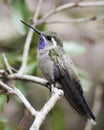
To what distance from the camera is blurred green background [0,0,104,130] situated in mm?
3770

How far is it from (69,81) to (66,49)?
0.84 m

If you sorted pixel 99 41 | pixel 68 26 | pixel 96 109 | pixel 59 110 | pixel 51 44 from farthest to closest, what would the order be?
pixel 68 26 < pixel 99 41 < pixel 96 109 < pixel 59 110 < pixel 51 44

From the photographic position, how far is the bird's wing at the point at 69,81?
313 cm

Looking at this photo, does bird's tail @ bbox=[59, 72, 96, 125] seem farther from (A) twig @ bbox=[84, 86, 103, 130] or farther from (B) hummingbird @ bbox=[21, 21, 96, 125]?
(A) twig @ bbox=[84, 86, 103, 130]

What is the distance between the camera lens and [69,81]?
3.18m

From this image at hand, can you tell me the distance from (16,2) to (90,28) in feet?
9.04

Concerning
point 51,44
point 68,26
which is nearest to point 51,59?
point 51,44

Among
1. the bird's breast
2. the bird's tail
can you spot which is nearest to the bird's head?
the bird's breast

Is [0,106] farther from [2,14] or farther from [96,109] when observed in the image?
[2,14]

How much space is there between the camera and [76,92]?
3.17m

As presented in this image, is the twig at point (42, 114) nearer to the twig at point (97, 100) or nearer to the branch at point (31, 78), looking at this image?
the branch at point (31, 78)

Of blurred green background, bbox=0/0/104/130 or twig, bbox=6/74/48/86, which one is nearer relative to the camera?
twig, bbox=6/74/48/86

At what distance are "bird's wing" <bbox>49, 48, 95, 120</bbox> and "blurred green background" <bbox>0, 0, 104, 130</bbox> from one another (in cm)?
34

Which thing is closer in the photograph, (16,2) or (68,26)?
(16,2)
